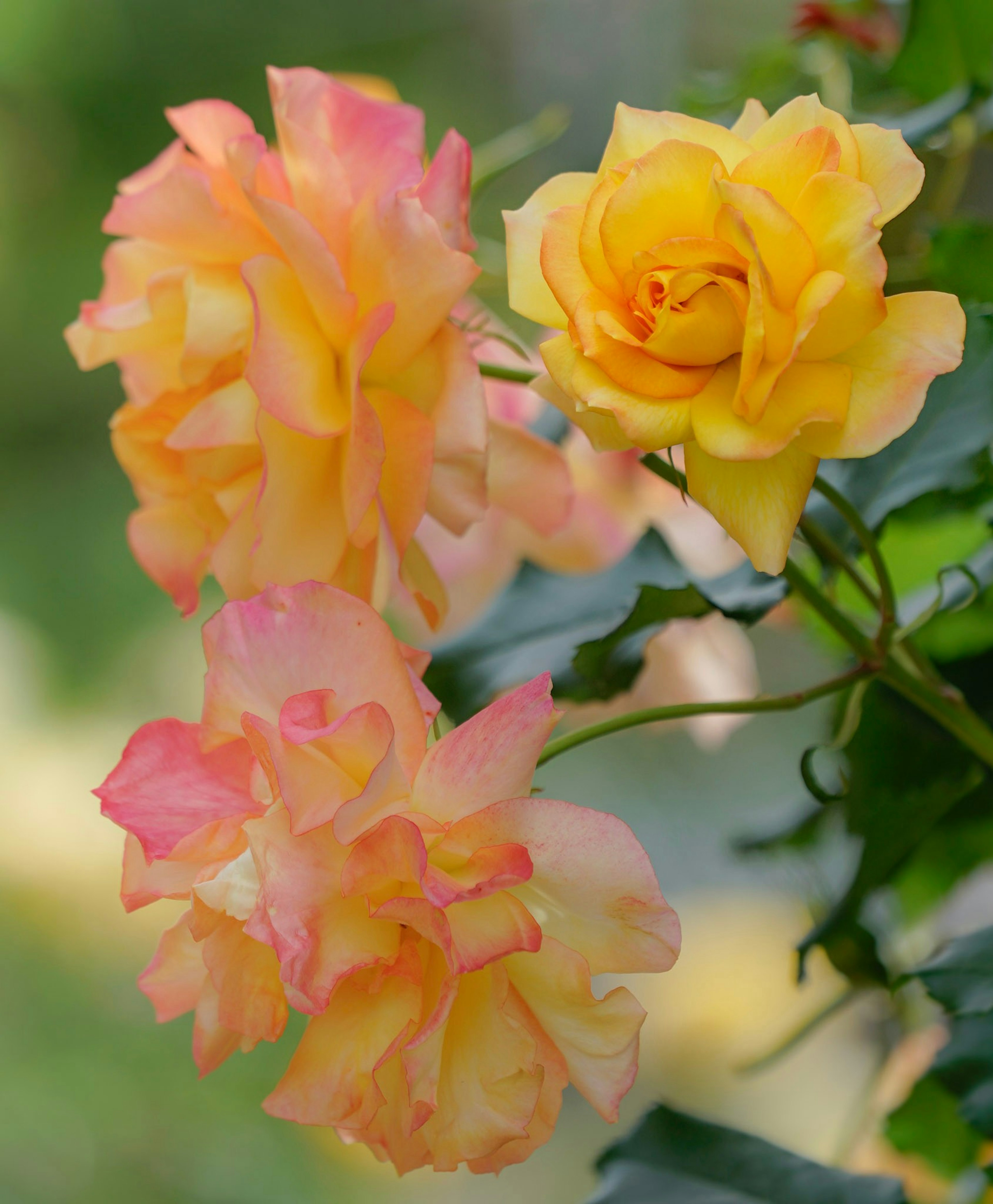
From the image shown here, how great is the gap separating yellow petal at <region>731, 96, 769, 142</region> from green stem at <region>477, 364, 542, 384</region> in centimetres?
6

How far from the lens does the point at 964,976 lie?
28cm

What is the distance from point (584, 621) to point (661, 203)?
138 millimetres

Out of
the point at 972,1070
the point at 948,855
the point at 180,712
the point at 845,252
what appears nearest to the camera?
the point at 845,252

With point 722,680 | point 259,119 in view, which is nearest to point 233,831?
point 722,680

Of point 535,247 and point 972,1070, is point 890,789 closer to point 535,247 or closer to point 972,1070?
point 972,1070

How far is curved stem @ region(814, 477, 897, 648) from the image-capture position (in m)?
0.20

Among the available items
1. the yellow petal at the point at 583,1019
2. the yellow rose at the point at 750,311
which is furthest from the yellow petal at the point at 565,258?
the yellow petal at the point at 583,1019

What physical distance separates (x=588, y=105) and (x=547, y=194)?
160cm

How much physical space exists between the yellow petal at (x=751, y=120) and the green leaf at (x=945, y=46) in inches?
5.6

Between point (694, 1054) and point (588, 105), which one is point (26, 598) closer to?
point (588, 105)

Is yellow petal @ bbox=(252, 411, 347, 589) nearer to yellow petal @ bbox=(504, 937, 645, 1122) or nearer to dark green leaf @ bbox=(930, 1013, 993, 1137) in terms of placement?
yellow petal @ bbox=(504, 937, 645, 1122)

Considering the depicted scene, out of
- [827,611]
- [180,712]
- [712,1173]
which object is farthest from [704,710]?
[180,712]

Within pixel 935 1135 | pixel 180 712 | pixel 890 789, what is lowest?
pixel 180 712

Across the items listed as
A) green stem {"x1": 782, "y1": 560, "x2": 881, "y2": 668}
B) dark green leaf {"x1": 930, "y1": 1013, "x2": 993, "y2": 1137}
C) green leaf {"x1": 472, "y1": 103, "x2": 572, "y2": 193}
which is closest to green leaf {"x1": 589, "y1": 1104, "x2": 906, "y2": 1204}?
dark green leaf {"x1": 930, "y1": 1013, "x2": 993, "y2": 1137}
